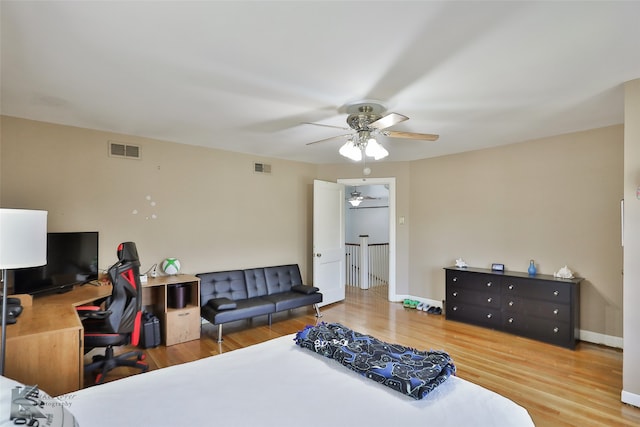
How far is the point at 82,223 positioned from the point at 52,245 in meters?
0.57

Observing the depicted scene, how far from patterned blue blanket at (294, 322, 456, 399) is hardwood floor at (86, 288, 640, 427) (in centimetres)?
122

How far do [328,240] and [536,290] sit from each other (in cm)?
304

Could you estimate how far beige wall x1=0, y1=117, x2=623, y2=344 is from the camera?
3615 millimetres

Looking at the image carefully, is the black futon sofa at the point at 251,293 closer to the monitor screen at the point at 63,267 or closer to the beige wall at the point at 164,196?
the beige wall at the point at 164,196

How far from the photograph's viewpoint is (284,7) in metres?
1.69

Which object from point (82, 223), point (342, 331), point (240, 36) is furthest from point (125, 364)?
point (240, 36)

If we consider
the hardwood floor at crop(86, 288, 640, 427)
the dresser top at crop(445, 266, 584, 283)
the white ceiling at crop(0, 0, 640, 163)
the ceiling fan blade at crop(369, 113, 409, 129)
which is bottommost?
the hardwood floor at crop(86, 288, 640, 427)

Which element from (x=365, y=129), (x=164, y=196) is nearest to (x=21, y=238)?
(x=164, y=196)

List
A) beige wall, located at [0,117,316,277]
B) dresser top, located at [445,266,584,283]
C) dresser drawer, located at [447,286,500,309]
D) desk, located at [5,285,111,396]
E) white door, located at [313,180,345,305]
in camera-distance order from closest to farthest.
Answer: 1. desk, located at [5,285,111,396]
2. beige wall, located at [0,117,316,277]
3. dresser top, located at [445,266,584,283]
4. dresser drawer, located at [447,286,500,309]
5. white door, located at [313,180,345,305]

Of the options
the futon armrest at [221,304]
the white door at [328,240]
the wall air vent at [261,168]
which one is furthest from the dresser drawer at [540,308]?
the wall air vent at [261,168]

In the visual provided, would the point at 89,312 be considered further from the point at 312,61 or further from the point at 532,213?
the point at 532,213

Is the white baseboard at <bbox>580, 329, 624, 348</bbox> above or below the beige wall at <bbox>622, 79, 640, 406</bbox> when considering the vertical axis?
below

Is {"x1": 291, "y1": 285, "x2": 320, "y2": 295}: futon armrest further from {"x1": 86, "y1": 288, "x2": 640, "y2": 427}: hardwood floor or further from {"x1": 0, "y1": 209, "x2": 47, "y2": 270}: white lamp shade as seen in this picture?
{"x1": 0, "y1": 209, "x2": 47, "y2": 270}: white lamp shade

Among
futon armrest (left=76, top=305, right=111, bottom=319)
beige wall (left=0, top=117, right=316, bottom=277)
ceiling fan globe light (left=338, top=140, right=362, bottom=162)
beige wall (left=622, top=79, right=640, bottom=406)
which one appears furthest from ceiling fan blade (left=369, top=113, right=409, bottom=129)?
futon armrest (left=76, top=305, right=111, bottom=319)
